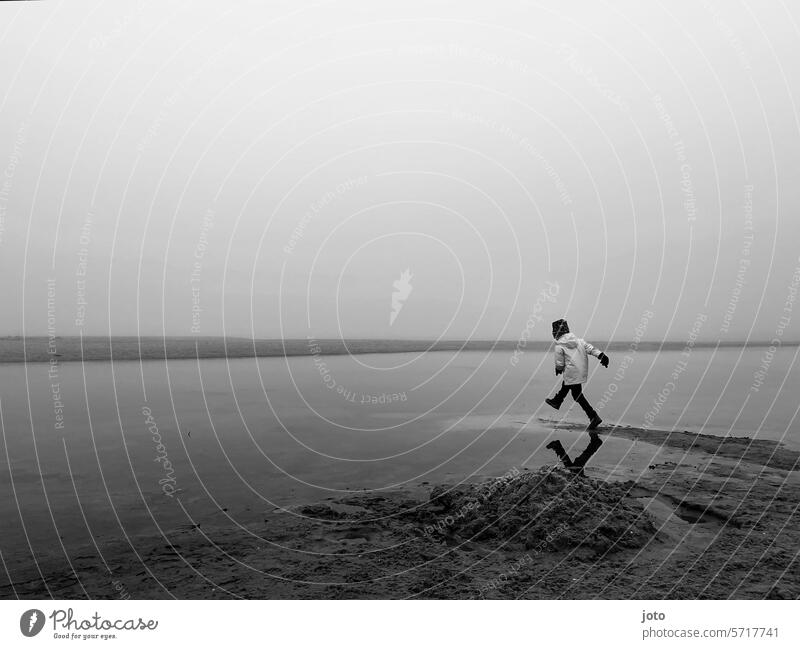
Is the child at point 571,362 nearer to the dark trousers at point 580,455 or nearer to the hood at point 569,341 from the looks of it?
the hood at point 569,341

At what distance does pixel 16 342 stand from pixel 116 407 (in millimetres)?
28336

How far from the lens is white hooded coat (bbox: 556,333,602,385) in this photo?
1302cm

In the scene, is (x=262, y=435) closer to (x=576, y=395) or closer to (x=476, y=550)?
(x=476, y=550)

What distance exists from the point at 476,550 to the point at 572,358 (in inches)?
327

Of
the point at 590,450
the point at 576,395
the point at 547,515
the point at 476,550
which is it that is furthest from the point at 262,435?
the point at 576,395

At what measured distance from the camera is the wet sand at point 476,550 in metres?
5.02

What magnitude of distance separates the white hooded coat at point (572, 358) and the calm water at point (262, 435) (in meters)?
1.51

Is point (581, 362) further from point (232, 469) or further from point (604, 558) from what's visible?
point (232, 469)

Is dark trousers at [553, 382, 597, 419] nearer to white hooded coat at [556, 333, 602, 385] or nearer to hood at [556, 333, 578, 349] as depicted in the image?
white hooded coat at [556, 333, 602, 385]

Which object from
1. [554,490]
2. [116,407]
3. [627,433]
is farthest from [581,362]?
[116,407]
